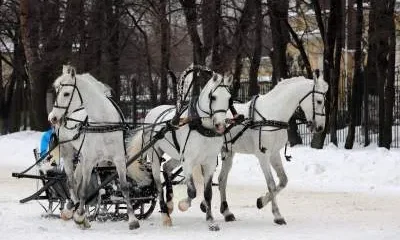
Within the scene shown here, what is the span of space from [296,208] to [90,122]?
15.3 ft

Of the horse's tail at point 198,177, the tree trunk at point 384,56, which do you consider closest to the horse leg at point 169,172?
the horse's tail at point 198,177

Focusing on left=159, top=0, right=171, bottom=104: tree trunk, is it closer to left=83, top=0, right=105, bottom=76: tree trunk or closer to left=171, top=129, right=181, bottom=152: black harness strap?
left=83, top=0, right=105, bottom=76: tree trunk

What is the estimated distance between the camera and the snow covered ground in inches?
419

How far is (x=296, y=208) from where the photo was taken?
1411 cm

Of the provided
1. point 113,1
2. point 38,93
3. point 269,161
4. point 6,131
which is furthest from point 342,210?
point 6,131

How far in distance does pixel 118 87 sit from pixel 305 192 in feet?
51.2

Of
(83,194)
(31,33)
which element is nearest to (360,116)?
(31,33)

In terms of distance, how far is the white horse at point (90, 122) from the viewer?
36.7ft

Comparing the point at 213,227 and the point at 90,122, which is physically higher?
the point at 90,122

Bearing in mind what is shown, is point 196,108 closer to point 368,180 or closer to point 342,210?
point 342,210

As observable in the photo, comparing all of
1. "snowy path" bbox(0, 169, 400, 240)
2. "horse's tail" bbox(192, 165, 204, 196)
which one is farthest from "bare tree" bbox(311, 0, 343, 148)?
"horse's tail" bbox(192, 165, 204, 196)

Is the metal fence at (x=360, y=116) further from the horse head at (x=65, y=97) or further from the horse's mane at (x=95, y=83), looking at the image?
the horse head at (x=65, y=97)

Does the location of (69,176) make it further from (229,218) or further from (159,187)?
(229,218)

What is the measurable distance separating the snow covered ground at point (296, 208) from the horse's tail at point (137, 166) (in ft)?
2.20
